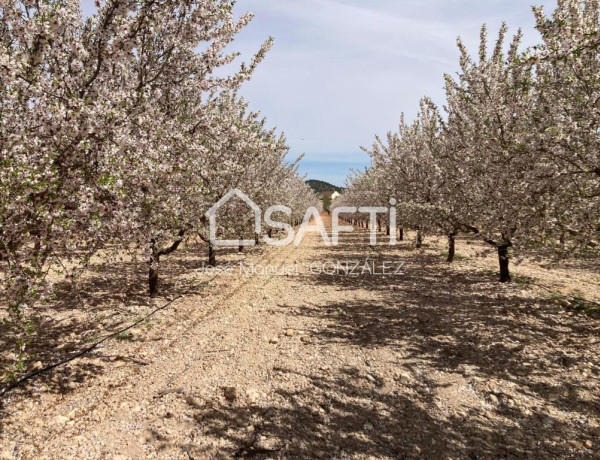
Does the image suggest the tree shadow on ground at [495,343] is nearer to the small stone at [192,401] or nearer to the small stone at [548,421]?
the small stone at [548,421]

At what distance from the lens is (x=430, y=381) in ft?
22.6

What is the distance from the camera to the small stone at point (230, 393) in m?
6.23

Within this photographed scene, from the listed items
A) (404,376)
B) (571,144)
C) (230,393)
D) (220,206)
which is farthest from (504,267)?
(230,393)

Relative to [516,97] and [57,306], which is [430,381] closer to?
[516,97]

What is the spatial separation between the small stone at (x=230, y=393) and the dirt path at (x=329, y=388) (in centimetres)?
2

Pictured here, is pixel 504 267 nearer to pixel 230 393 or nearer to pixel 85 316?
pixel 230 393

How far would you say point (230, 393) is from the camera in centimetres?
631

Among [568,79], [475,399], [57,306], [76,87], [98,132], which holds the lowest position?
[475,399]

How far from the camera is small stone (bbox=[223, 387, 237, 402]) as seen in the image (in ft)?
20.5

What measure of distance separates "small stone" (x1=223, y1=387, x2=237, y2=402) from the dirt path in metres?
0.02

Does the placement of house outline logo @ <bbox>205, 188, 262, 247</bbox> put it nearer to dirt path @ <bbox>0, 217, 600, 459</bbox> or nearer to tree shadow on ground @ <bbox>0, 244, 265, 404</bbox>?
tree shadow on ground @ <bbox>0, 244, 265, 404</bbox>

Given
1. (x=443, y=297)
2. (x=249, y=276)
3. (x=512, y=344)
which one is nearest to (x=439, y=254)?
(x=443, y=297)

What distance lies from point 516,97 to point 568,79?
2.76 metres

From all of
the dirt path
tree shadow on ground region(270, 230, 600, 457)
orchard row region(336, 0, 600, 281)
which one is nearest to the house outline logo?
tree shadow on ground region(270, 230, 600, 457)
